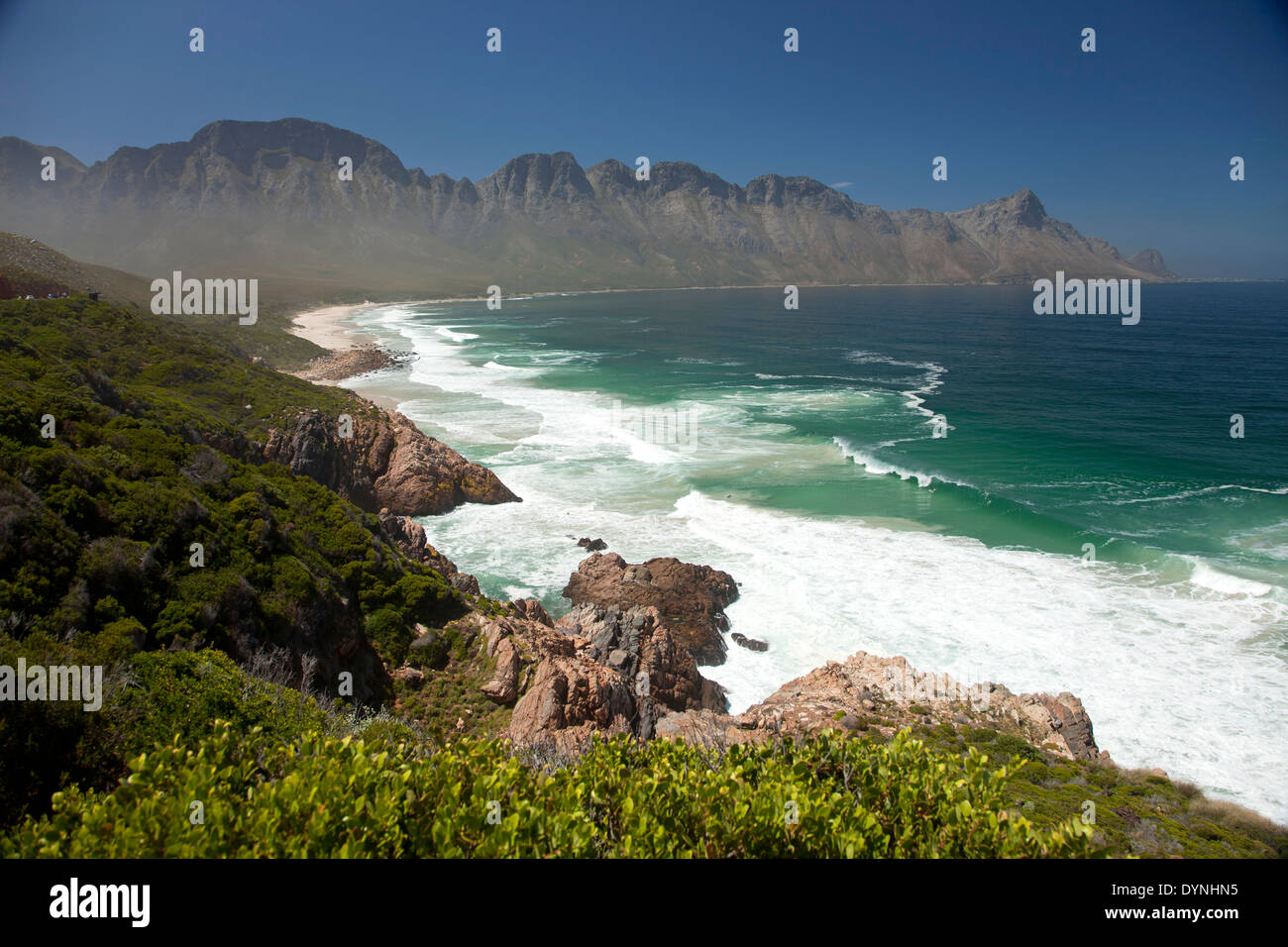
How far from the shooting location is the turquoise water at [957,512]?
19.6 m

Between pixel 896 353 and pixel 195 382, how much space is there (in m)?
80.9

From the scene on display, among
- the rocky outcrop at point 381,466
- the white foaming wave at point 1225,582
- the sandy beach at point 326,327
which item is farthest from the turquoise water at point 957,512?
the sandy beach at point 326,327

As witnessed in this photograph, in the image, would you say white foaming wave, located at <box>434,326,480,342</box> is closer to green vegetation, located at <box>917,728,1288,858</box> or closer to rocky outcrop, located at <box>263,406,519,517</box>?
rocky outcrop, located at <box>263,406,519,517</box>

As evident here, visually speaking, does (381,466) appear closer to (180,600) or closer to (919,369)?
(180,600)

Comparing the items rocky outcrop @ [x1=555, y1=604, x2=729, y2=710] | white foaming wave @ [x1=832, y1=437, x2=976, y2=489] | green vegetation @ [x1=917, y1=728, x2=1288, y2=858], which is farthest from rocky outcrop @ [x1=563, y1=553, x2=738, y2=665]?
white foaming wave @ [x1=832, y1=437, x2=976, y2=489]

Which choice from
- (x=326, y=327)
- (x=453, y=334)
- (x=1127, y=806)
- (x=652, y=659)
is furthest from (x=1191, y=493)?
(x=326, y=327)

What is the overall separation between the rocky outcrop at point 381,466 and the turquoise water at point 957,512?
1.47m

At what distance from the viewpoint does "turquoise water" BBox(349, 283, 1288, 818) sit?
19.6m

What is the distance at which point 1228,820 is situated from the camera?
13305 millimetres

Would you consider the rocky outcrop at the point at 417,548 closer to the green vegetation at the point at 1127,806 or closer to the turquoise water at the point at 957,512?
the turquoise water at the point at 957,512

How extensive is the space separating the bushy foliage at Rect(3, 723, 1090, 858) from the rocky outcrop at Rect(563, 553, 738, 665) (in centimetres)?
1347

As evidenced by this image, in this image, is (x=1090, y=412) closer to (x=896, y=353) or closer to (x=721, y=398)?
(x=721, y=398)

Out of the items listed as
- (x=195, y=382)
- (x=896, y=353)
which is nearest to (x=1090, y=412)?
(x=896, y=353)

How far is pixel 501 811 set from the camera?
6660 mm
